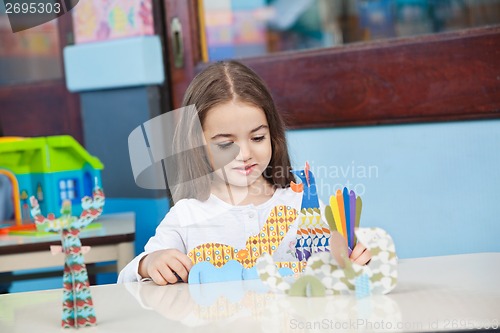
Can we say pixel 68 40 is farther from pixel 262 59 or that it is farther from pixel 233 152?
pixel 233 152

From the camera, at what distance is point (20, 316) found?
108 cm

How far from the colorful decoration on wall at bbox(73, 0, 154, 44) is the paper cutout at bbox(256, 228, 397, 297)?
1574 millimetres

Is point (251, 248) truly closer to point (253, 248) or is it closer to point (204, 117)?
point (253, 248)

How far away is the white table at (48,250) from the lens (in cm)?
194

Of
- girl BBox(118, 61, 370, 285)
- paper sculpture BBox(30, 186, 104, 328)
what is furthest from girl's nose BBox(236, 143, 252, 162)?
paper sculpture BBox(30, 186, 104, 328)

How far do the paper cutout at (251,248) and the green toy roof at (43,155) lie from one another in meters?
1.11

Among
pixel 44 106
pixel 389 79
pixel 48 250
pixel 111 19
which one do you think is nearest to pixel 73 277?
pixel 48 250

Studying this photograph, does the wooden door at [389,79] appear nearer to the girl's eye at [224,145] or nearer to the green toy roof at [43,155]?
the green toy roof at [43,155]

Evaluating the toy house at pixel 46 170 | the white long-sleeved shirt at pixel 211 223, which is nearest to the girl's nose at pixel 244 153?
the white long-sleeved shirt at pixel 211 223

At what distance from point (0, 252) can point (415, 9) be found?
128 cm

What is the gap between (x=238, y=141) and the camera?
152 centimetres

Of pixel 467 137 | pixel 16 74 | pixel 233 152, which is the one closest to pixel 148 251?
pixel 233 152

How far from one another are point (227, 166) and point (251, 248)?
0.31 meters

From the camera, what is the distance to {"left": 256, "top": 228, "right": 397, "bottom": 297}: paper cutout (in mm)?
1037
